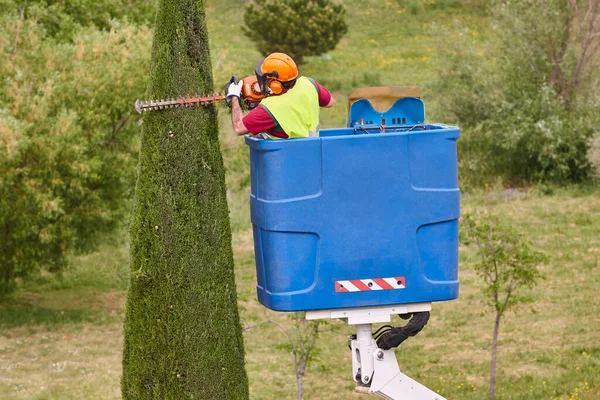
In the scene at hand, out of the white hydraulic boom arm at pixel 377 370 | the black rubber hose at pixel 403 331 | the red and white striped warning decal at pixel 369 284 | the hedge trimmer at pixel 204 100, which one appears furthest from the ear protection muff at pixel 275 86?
the black rubber hose at pixel 403 331

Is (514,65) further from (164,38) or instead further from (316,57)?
(164,38)

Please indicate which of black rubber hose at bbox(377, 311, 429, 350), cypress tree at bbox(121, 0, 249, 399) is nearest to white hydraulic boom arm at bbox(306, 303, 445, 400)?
black rubber hose at bbox(377, 311, 429, 350)

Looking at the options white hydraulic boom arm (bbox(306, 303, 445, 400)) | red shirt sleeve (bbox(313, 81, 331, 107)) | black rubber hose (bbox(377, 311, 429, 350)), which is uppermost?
red shirt sleeve (bbox(313, 81, 331, 107))

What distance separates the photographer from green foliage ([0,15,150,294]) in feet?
49.9

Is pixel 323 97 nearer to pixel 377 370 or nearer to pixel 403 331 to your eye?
pixel 403 331

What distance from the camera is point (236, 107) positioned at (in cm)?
638

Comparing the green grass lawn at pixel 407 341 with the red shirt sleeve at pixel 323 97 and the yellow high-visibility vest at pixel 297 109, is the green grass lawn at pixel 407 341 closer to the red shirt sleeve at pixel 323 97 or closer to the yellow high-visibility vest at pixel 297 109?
the red shirt sleeve at pixel 323 97

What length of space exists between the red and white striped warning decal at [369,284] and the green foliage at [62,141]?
9.23m

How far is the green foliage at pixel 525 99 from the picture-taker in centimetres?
2458

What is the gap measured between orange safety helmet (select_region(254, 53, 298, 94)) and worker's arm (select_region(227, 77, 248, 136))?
149mm

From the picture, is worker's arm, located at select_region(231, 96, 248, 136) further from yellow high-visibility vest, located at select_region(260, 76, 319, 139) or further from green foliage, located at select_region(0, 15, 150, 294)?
green foliage, located at select_region(0, 15, 150, 294)

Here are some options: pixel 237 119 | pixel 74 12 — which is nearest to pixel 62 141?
pixel 74 12

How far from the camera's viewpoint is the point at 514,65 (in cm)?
2553

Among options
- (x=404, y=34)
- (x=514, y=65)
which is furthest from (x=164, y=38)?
(x=404, y=34)
